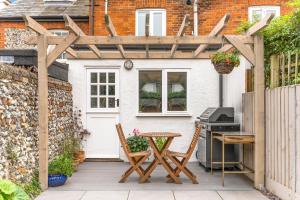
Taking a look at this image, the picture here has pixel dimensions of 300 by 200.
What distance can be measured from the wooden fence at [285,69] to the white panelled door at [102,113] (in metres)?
5.12

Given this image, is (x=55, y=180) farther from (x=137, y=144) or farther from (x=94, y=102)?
(x=94, y=102)

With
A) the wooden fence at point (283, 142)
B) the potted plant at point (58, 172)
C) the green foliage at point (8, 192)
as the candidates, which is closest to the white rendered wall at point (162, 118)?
the potted plant at point (58, 172)

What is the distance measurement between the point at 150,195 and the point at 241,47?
3.13m

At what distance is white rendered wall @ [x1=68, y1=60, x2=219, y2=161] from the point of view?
11273mm

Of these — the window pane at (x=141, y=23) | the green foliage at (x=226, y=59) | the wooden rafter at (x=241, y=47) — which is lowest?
the green foliage at (x=226, y=59)

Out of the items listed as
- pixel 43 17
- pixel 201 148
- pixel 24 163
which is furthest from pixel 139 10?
pixel 24 163

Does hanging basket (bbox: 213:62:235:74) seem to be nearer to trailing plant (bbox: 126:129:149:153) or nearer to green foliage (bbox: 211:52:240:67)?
green foliage (bbox: 211:52:240:67)

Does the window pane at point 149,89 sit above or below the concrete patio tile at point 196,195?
above

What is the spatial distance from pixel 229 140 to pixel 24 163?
3714mm

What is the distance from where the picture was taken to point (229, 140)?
7.80m

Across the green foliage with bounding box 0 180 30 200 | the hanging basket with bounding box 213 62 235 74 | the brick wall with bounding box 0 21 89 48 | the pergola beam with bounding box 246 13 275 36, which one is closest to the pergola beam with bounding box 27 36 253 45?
the pergola beam with bounding box 246 13 275 36

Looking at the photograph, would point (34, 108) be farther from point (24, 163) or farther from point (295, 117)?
point (295, 117)

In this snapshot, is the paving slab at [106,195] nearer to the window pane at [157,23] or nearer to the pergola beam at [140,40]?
the pergola beam at [140,40]

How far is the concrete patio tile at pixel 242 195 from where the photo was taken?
6.79 meters
